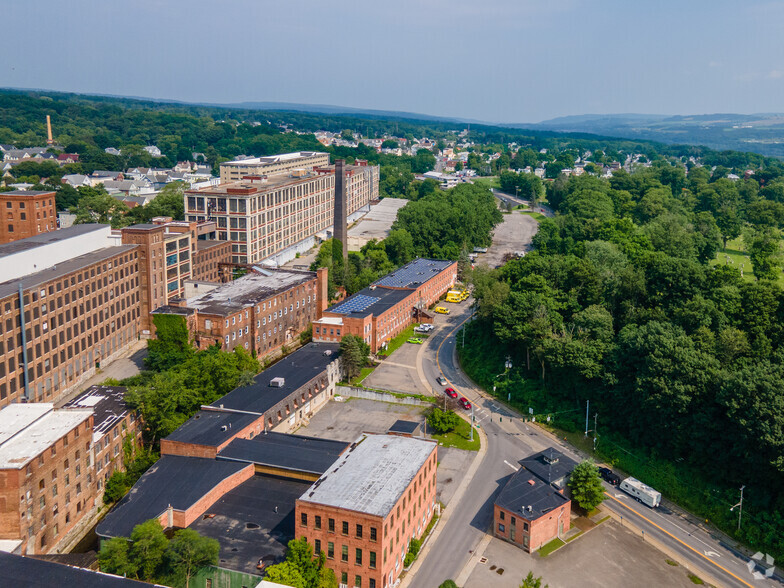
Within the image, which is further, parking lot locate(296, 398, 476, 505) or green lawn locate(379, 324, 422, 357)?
green lawn locate(379, 324, 422, 357)

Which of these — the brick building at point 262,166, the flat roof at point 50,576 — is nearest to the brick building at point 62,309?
the flat roof at point 50,576

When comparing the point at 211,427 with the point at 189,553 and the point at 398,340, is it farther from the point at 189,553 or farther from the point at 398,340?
the point at 398,340

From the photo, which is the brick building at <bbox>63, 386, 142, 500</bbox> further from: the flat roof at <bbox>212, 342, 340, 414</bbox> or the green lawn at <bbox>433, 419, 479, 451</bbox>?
the green lawn at <bbox>433, 419, 479, 451</bbox>

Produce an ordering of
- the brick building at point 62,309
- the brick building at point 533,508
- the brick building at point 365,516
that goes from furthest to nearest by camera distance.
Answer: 1. the brick building at point 62,309
2. the brick building at point 533,508
3. the brick building at point 365,516

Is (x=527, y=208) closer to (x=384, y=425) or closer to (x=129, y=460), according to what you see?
(x=384, y=425)

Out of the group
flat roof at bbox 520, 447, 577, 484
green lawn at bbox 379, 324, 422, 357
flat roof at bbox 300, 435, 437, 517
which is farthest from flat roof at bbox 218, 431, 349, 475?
green lawn at bbox 379, 324, 422, 357

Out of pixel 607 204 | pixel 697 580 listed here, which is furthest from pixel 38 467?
pixel 607 204

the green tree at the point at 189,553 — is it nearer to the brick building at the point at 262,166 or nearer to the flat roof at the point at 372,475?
the flat roof at the point at 372,475
